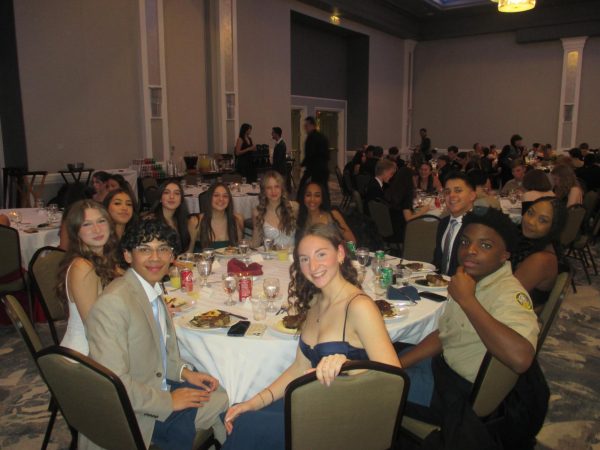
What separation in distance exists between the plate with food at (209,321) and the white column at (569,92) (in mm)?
14706

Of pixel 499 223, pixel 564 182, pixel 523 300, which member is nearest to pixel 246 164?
pixel 564 182

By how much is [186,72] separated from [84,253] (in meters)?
8.37

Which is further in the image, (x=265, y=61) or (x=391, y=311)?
(x=265, y=61)

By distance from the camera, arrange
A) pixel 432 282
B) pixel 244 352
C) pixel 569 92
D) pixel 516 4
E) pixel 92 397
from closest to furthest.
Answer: pixel 92 397 < pixel 244 352 < pixel 432 282 < pixel 516 4 < pixel 569 92

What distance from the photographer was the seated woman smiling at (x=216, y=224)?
4109mm

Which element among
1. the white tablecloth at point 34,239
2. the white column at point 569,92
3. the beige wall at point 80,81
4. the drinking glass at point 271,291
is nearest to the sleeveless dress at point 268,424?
the drinking glass at point 271,291

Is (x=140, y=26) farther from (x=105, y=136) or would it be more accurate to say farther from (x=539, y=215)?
(x=539, y=215)

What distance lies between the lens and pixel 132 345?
1.88 m

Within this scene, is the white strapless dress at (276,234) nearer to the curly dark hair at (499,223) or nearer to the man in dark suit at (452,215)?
the man in dark suit at (452,215)

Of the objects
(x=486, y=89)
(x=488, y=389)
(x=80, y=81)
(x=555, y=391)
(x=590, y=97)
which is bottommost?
(x=555, y=391)

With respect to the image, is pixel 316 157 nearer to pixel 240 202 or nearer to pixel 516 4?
pixel 240 202

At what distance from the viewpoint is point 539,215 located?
266 cm

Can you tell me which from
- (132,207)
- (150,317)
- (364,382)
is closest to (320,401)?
(364,382)

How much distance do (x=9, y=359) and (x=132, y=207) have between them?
1.43 meters
